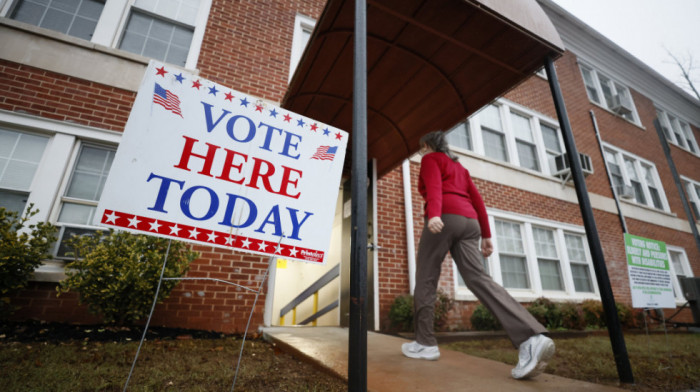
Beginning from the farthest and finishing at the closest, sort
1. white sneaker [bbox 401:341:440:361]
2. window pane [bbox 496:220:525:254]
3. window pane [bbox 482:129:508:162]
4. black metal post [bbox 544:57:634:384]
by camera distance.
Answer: window pane [bbox 482:129:508:162] < window pane [bbox 496:220:525:254] < white sneaker [bbox 401:341:440:361] < black metal post [bbox 544:57:634:384]

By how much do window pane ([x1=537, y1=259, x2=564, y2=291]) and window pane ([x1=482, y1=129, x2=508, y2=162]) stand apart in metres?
2.58

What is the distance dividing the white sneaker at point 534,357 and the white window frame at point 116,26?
527cm

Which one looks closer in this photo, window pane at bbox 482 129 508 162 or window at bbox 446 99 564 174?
window at bbox 446 99 564 174

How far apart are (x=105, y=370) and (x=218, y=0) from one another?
5.57 metres

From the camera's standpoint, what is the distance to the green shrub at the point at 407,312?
4.23 m

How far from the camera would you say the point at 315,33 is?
255 centimetres

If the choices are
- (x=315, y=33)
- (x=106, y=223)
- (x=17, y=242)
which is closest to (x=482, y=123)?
(x=315, y=33)

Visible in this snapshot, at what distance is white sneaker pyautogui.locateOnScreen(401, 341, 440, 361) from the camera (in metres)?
2.26

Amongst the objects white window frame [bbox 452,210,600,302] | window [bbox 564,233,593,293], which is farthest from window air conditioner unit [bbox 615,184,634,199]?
window [bbox 564,233,593,293]

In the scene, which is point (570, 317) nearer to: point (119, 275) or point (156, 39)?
point (119, 275)

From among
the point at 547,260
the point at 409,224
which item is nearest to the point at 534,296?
the point at 547,260

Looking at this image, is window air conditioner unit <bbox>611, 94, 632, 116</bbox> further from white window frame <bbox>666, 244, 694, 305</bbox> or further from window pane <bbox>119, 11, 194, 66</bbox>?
window pane <bbox>119, 11, 194, 66</bbox>

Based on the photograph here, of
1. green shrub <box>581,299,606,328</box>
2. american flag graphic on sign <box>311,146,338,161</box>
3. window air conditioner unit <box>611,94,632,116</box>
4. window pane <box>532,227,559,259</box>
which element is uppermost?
window air conditioner unit <box>611,94,632,116</box>

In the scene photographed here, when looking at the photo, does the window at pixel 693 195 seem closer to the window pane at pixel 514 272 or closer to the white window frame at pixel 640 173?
the white window frame at pixel 640 173
